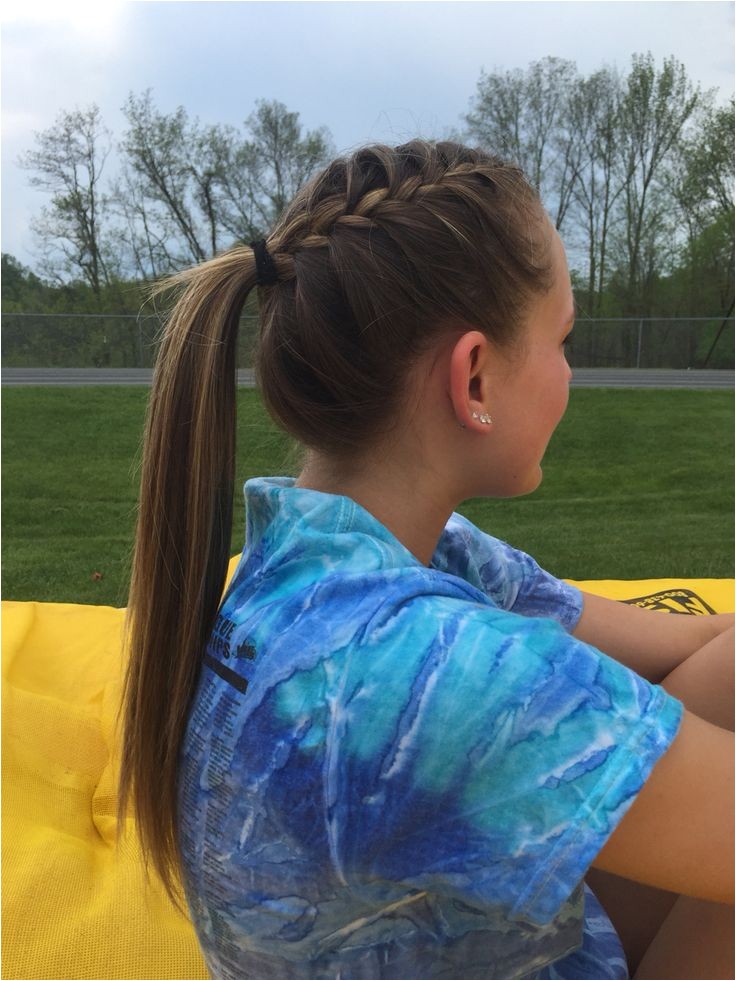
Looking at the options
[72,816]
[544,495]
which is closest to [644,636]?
[72,816]

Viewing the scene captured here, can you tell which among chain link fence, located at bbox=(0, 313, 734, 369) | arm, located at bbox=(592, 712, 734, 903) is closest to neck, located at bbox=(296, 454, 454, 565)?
arm, located at bbox=(592, 712, 734, 903)

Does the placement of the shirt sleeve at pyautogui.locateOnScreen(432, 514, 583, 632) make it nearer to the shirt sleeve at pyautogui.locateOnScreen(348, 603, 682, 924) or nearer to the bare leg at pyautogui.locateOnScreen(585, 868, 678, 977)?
the bare leg at pyautogui.locateOnScreen(585, 868, 678, 977)

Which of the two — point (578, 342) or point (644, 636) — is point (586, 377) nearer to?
point (578, 342)

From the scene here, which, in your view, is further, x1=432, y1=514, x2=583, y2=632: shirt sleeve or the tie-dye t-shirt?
x1=432, y1=514, x2=583, y2=632: shirt sleeve

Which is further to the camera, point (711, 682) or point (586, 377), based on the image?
point (586, 377)

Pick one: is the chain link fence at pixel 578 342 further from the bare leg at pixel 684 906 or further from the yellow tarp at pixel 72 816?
the bare leg at pixel 684 906

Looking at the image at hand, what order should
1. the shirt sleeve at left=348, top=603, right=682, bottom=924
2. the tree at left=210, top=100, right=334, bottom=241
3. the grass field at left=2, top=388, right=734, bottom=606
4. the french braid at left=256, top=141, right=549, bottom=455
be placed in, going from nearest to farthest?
the shirt sleeve at left=348, top=603, right=682, bottom=924 < the french braid at left=256, top=141, right=549, bottom=455 < the grass field at left=2, top=388, right=734, bottom=606 < the tree at left=210, top=100, right=334, bottom=241

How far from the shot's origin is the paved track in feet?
46.5

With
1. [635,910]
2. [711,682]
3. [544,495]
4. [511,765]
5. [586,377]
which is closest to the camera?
[511,765]

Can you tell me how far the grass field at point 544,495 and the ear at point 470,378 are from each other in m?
0.73

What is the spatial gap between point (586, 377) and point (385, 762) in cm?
1718

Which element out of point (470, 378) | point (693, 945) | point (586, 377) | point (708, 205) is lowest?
point (693, 945)

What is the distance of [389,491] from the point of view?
119 centimetres

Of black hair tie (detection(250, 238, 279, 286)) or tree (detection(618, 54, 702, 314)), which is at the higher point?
tree (detection(618, 54, 702, 314))
